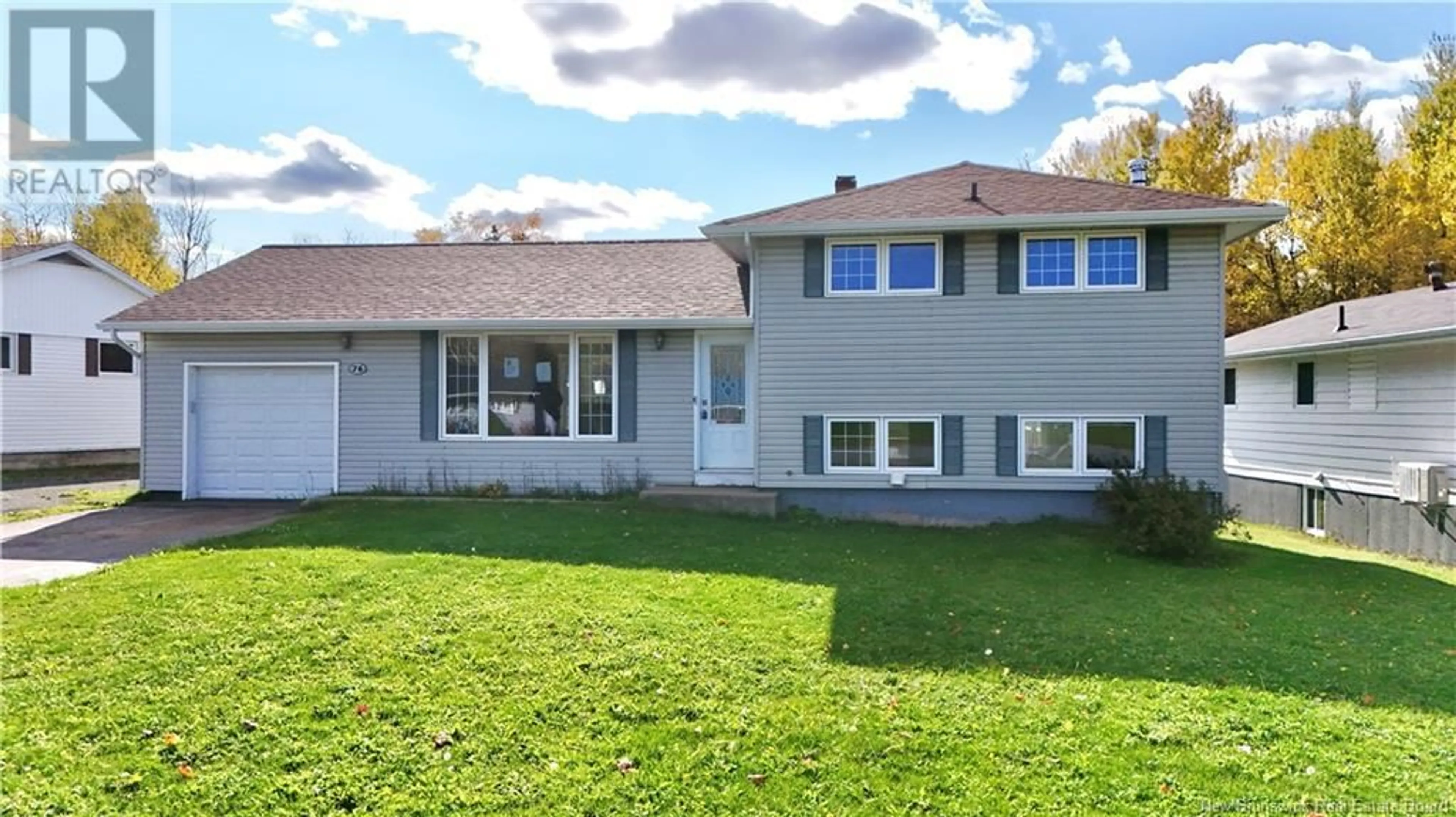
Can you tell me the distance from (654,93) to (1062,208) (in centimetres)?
695

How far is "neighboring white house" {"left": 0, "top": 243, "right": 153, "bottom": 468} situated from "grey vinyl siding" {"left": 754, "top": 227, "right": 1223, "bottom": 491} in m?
14.2

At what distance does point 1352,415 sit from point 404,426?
1456 cm

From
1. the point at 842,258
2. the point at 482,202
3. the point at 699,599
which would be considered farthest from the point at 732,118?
the point at 482,202

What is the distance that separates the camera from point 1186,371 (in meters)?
10.2

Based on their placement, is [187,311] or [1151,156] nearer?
[187,311]

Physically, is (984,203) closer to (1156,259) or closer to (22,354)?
(1156,259)

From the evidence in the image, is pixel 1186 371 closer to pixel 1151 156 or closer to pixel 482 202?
pixel 1151 156

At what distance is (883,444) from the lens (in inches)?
424

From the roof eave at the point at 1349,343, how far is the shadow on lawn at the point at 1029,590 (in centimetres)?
318

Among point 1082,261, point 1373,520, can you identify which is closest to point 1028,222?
point 1082,261

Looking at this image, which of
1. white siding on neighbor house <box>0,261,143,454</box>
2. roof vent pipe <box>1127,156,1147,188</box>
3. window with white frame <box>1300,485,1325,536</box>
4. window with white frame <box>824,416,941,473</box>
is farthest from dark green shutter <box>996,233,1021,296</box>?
white siding on neighbor house <box>0,261,143,454</box>

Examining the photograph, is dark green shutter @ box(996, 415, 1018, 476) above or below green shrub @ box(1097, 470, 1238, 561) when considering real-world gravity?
above

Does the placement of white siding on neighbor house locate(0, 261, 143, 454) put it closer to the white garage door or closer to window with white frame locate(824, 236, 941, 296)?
the white garage door

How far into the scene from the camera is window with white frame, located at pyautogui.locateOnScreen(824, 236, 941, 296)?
10.7m
